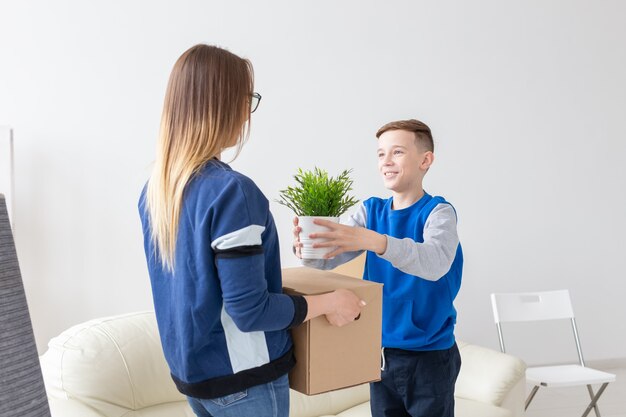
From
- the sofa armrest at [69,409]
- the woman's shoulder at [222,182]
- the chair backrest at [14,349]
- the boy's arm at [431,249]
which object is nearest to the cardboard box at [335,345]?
the boy's arm at [431,249]

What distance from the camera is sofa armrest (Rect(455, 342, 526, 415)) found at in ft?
9.07

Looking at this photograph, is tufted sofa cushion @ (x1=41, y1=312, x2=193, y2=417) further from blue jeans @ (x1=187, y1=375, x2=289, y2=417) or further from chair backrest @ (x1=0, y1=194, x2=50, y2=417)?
chair backrest @ (x1=0, y1=194, x2=50, y2=417)

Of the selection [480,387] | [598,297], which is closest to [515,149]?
[598,297]

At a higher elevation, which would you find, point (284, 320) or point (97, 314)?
point (284, 320)

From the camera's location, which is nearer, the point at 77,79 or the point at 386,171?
the point at 386,171

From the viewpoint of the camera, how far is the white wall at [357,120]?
126 inches

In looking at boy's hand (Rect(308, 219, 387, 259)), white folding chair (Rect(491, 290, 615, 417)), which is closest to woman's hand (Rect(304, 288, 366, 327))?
boy's hand (Rect(308, 219, 387, 259))

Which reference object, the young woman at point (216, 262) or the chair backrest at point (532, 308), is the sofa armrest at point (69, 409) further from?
the chair backrest at point (532, 308)

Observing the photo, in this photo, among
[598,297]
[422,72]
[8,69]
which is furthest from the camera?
[598,297]

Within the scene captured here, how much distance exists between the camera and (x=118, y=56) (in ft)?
10.9

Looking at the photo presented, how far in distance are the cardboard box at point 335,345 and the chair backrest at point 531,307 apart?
2154 mm

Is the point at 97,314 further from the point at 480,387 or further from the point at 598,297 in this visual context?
the point at 598,297

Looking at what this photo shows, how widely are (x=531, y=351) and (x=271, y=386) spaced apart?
344 centimetres

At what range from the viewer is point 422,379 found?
66.4 inches
